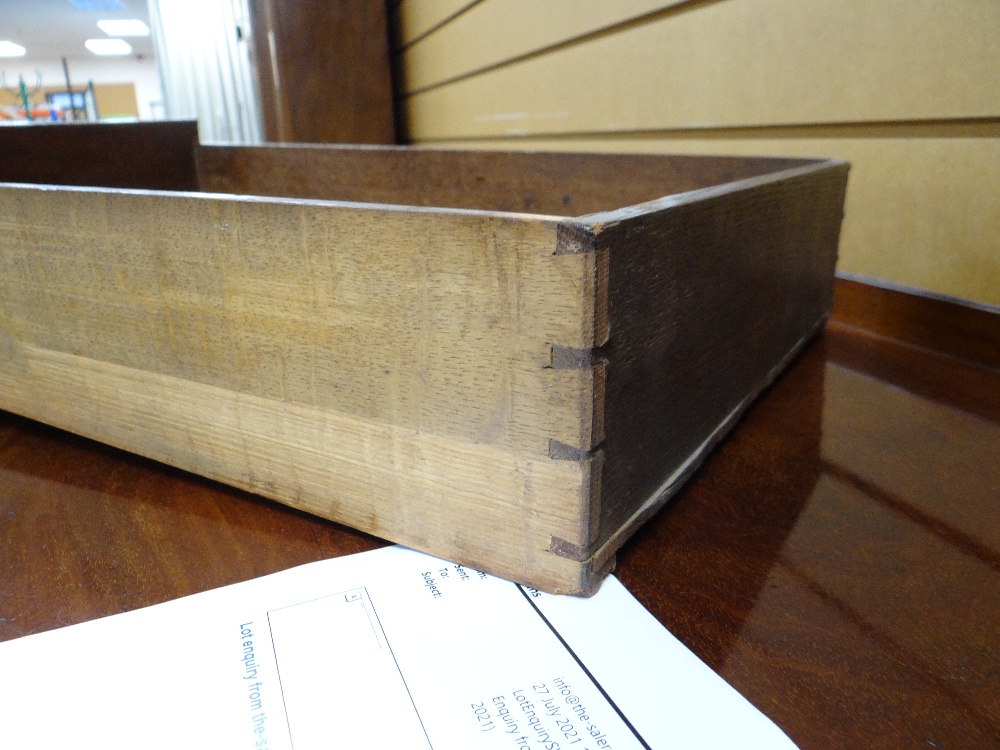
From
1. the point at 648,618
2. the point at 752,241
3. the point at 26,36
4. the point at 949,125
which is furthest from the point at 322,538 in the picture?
the point at 26,36

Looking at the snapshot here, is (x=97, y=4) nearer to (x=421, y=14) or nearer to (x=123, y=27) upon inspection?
(x=123, y=27)

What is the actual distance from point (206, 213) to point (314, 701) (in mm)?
347

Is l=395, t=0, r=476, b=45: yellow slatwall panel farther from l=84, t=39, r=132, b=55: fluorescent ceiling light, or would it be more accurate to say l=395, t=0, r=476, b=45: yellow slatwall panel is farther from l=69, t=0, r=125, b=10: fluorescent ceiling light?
l=84, t=39, r=132, b=55: fluorescent ceiling light

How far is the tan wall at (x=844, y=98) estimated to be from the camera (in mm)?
843

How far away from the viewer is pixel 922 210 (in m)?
0.93

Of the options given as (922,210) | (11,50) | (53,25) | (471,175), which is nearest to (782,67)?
(922,210)

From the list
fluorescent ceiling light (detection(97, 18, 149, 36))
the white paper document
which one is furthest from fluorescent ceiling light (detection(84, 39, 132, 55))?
the white paper document

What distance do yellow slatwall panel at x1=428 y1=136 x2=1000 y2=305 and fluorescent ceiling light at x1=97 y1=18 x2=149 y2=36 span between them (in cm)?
Answer: 693

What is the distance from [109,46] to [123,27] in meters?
1.35

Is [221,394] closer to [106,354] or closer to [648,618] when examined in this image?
[106,354]

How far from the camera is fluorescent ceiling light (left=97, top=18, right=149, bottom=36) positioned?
6113mm

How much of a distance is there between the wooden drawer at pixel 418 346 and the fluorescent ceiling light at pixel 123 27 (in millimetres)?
6911

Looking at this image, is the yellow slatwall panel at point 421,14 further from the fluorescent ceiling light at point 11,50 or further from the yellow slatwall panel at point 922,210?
the fluorescent ceiling light at point 11,50

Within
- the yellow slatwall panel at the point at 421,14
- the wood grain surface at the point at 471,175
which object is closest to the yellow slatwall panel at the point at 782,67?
the wood grain surface at the point at 471,175
